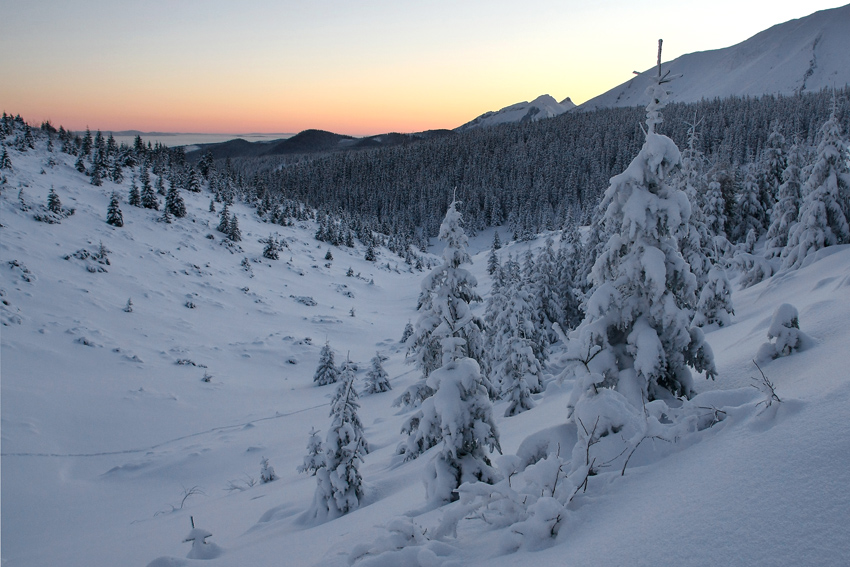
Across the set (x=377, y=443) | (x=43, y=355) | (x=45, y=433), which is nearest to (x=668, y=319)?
(x=377, y=443)

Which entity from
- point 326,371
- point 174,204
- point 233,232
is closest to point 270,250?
point 233,232

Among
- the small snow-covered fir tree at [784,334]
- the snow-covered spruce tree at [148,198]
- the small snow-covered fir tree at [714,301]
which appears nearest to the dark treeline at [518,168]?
the snow-covered spruce tree at [148,198]

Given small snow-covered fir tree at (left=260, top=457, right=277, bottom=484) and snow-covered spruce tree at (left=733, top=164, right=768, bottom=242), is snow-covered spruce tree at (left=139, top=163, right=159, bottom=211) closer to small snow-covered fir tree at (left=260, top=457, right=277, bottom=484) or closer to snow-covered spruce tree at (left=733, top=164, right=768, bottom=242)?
small snow-covered fir tree at (left=260, top=457, right=277, bottom=484)

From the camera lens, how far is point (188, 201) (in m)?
55.4

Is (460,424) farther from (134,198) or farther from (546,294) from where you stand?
(134,198)

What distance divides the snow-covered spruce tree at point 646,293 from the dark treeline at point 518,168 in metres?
73.2

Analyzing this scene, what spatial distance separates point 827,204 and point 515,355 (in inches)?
631

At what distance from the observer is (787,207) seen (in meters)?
25.2

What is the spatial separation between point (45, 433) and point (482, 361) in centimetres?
1972

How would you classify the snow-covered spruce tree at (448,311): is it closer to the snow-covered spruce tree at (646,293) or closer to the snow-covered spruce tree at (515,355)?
the snow-covered spruce tree at (646,293)

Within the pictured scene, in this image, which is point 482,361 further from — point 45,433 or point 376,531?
point 45,433

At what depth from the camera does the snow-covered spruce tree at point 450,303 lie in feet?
28.7

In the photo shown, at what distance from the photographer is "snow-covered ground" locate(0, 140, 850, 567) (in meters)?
3.03

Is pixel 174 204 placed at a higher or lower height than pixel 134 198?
lower
